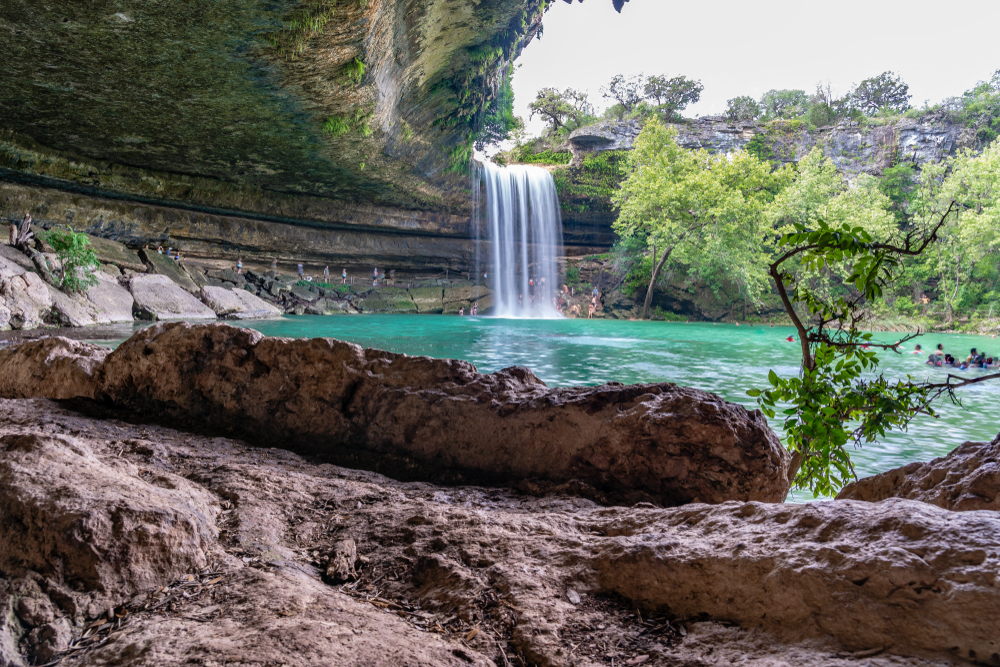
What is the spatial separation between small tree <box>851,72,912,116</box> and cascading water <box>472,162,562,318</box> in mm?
27150

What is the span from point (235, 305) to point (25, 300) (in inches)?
314

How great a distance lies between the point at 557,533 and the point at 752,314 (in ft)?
103

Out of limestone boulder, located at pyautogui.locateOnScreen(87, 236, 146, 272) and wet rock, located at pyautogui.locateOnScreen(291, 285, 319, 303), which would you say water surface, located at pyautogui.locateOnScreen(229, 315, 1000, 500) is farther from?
wet rock, located at pyautogui.locateOnScreen(291, 285, 319, 303)

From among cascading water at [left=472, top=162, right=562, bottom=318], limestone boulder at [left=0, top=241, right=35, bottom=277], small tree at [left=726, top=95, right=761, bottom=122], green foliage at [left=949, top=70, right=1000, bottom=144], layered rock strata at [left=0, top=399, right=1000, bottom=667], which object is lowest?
layered rock strata at [left=0, top=399, right=1000, bottom=667]

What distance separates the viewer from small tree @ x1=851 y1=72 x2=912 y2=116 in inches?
1533

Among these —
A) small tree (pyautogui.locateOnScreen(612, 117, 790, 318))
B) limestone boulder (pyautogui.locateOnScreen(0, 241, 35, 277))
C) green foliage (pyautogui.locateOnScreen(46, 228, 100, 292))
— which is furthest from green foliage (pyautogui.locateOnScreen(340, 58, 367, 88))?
small tree (pyautogui.locateOnScreen(612, 117, 790, 318))

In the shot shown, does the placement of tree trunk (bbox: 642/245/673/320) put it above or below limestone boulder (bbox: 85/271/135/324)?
above

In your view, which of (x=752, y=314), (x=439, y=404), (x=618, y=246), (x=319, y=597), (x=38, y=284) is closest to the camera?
(x=319, y=597)

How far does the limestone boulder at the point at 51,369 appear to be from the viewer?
3.91 meters

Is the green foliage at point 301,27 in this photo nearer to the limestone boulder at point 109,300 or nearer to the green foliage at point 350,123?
the green foliage at point 350,123

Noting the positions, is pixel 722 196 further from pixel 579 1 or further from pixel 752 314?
pixel 579 1

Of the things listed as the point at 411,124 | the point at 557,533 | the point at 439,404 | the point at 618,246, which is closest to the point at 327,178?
the point at 411,124

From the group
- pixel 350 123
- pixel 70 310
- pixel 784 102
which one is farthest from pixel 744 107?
pixel 70 310

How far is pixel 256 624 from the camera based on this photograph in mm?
1251
